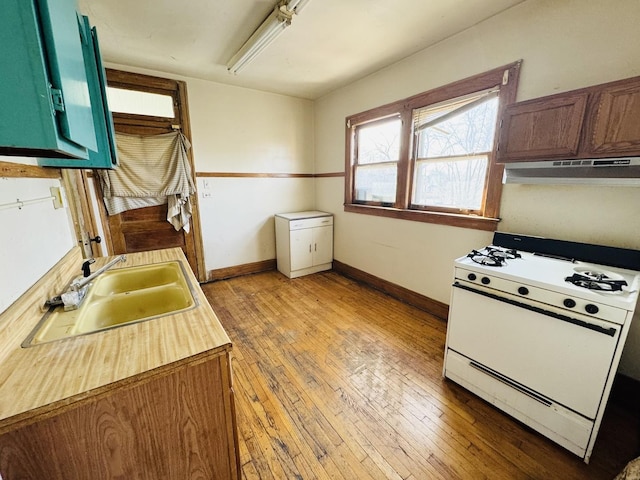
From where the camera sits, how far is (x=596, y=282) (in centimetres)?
131

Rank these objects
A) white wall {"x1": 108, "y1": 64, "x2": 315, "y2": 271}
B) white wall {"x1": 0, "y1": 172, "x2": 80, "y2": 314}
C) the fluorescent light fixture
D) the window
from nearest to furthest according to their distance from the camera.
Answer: white wall {"x1": 0, "y1": 172, "x2": 80, "y2": 314} → the fluorescent light fixture → the window → white wall {"x1": 108, "y1": 64, "x2": 315, "y2": 271}

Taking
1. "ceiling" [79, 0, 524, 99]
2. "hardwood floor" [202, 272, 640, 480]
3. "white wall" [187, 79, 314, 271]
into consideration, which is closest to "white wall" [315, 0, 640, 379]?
"ceiling" [79, 0, 524, 99]

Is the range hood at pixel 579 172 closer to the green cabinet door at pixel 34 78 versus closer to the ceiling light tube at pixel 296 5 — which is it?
the ceiling light tube at pixel 296 5

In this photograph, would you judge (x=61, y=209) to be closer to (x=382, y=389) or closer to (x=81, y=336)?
(x=81, y=336)

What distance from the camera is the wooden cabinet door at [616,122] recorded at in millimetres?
1276

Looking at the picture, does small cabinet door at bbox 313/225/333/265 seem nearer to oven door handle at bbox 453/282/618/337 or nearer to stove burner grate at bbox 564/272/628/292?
oven door handle at bbox 453/282/618/337

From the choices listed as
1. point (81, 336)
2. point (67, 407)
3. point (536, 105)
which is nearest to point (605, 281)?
point (536, 105)

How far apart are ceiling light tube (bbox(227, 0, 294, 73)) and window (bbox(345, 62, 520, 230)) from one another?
141 centimetres

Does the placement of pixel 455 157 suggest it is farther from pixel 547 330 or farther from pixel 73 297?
pixel 73 297

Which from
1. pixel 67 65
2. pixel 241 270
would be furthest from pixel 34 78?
pixel 241 270

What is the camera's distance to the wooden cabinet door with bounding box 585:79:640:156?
4.19 ft

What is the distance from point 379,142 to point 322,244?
163 cm

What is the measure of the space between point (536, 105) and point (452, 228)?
1111 millimetres

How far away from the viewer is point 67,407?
67cm
